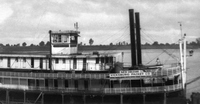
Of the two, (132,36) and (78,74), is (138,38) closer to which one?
(132,36)

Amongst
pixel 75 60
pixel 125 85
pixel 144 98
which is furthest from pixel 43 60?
pixel 144 98

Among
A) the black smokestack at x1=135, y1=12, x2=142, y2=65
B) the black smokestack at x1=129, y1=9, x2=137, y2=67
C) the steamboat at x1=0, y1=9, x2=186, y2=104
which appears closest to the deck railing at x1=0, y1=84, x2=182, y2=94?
the steamboat at x1=0, y1=9, x2=186, y2=104

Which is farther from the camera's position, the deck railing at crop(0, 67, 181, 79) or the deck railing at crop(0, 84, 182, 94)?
the deck railing at crop(0, 67, 181, 79)

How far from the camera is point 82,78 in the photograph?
35844 millimetres

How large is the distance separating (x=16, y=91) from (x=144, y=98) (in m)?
19.7

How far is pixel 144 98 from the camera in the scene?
111ft

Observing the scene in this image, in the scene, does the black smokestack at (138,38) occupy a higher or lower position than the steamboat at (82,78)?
higher

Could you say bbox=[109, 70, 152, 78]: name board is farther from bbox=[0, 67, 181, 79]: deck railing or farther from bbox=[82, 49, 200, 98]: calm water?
bbox=[82, 49, 200, 98]: calm water

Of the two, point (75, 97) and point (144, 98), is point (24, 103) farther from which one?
point (144, 98)

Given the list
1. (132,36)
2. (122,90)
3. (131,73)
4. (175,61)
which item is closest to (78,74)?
(122,90)

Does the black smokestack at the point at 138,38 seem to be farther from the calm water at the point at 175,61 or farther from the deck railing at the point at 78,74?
the deck railing at the point at 78,74

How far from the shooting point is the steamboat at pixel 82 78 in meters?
34.8

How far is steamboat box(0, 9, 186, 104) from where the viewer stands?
34.8 meters

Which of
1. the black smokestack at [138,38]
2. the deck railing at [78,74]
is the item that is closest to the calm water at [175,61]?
the black smokestack at [138,38]
